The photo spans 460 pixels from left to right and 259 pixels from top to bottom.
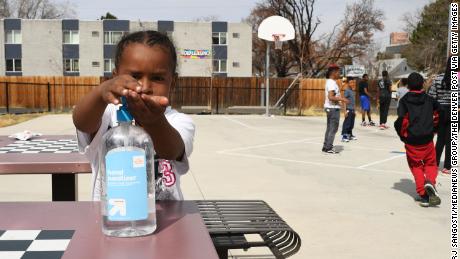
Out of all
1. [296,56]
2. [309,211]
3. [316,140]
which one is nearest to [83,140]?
[309,211]

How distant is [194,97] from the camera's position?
30.2 metres

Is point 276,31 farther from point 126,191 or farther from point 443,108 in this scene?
point 126,191

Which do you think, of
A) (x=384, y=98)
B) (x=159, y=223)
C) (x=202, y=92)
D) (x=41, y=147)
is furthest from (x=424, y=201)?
(x=202, y=92)

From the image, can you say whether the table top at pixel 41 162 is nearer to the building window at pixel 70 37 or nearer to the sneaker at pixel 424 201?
the sneaker at pixel 424 201

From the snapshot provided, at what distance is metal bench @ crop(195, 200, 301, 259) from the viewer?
2.16 meters

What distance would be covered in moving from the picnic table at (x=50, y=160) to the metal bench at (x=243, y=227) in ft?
3.28

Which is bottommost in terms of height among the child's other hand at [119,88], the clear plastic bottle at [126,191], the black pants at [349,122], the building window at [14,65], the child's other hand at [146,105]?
the black pants at [349,122]

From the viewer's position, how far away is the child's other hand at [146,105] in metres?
1.34

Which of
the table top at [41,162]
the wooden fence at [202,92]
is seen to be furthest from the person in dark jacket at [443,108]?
the wooden fence at [202,92]

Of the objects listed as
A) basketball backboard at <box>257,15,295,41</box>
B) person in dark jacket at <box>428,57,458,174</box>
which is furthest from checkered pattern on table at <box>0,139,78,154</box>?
basketball backboard at <box>257,15,295,41</box>

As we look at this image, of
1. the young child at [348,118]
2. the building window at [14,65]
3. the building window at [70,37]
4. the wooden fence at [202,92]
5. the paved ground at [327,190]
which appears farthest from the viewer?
the building window at [70,37]

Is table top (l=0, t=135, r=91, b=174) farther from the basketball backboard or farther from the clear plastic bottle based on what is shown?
the basketball backboard

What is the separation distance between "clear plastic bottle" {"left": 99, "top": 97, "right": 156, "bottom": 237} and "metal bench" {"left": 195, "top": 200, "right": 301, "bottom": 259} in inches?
29.4

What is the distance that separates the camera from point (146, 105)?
1.37 metres
